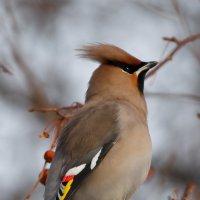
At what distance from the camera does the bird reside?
471 cm

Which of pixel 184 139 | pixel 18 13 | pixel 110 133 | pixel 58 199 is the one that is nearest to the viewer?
pixel 58 199

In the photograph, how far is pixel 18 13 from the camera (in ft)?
25.4

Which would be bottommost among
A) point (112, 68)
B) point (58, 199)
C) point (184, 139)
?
point (184, 139)

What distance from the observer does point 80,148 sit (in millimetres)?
4809

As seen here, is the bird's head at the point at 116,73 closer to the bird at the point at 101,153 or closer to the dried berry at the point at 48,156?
the bird at the point at 101,153

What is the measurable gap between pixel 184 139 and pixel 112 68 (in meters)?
1.80

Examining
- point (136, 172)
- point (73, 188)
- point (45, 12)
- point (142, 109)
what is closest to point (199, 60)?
point (142, 109)

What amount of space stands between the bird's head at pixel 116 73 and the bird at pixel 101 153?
0.24 feet

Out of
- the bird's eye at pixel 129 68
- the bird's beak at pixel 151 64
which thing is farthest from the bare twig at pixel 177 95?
the bird's eye at pixel 129 68

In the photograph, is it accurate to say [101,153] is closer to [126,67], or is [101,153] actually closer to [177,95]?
[177,95]

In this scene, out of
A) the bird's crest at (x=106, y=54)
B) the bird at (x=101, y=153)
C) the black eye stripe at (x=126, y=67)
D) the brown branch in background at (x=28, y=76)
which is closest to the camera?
the bird at (x=101, y=153)

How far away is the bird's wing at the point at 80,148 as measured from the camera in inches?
183

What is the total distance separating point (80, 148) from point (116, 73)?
0.81 m

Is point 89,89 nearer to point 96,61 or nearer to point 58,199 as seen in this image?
point 96,61
